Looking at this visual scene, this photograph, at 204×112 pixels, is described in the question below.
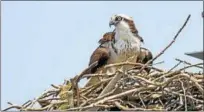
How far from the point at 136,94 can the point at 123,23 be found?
5.01 feet

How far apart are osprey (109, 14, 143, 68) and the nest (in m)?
1.02

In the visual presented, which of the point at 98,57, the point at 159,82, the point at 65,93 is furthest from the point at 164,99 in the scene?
the point at 98,57

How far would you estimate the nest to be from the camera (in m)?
3.45

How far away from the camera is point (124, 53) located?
4875mm

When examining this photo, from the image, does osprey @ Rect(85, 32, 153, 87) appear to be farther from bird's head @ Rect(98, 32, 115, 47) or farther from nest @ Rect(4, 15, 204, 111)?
nest @ Rect(4, 15, 204, 111)

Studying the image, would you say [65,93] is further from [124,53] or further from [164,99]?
[124,53]

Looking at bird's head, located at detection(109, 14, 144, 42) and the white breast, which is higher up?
bird's head, located at detection(109, 14, 144, 42)

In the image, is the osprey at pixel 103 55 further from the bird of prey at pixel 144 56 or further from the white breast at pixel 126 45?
the bird of prey at pixel 144 56

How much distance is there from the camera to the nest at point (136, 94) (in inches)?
136

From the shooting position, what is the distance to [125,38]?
197 inches

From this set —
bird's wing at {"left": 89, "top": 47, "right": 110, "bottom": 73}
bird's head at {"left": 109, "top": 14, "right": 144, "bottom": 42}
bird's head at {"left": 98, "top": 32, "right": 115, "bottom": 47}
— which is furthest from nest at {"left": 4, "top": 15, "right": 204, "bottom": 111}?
bird's head at {"left": 109, "top": 14, "right": 144, "bottom": 42}

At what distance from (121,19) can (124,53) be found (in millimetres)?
382

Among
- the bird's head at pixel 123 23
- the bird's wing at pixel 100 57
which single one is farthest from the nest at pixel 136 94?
the bird's head at pixel 123 23

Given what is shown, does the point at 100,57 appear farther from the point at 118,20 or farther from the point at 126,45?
the point at 118,20
